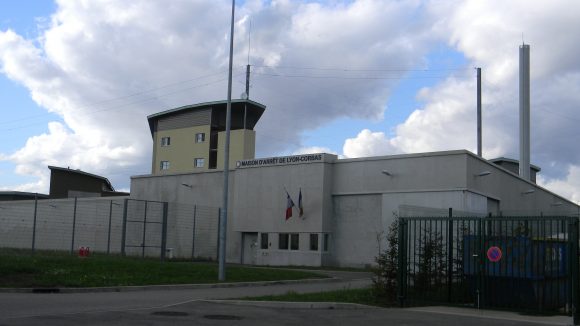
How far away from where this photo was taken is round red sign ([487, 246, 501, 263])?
13727mm

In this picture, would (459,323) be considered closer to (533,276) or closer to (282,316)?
(533,276)

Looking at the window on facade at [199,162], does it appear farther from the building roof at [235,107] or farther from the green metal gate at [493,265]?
the green metal gate at [493,265]

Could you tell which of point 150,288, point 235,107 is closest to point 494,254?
point 150,288

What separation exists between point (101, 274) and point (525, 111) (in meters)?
44.5

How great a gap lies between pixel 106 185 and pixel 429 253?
70.1 m

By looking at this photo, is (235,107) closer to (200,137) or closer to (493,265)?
(200,137)

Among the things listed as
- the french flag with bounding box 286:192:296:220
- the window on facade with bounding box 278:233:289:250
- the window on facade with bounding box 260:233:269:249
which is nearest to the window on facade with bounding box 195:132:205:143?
the window on facade with bounding box 260:233:269:249

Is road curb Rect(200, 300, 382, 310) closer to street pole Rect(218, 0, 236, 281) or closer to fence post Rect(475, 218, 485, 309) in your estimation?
fence post Rect(475, 218, 485, 309)

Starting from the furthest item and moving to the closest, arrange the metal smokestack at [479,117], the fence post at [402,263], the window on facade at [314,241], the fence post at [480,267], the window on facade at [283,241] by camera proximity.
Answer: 1. the metal smokestack at [479,117]
2. the window on facade at [283,241]
3. the window on facade at [314,241]
4. the fence post at [402,263]
5. the fence post at [480,267]

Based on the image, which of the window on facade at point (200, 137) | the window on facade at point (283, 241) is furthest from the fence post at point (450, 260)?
the window on facade at point (200, 137)

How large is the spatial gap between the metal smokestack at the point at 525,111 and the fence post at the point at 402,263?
39.5 m

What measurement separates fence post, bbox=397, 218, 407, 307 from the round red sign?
222cm

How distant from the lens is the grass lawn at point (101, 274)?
18.0 meters

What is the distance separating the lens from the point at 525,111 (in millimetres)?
54312
